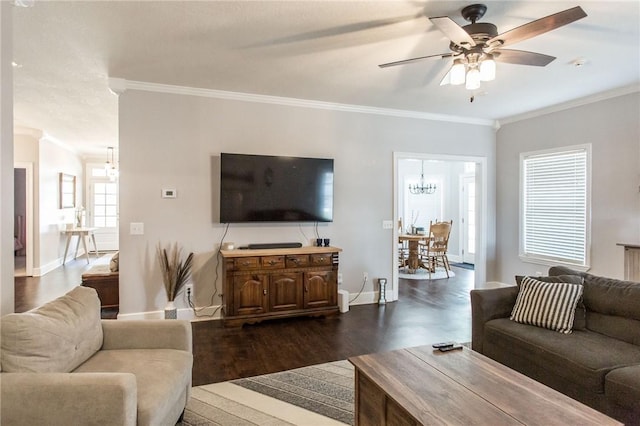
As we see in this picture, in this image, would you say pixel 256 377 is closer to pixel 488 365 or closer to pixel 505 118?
pixel 488 365

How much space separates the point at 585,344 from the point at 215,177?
3850 millimetres

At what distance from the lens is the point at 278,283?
4156 millimetres

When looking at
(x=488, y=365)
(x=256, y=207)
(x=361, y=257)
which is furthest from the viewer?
(x=361, y=257)

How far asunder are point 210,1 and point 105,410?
95.9 inches

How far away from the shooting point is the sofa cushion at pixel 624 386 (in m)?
1.85

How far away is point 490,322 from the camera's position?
9.32 ft

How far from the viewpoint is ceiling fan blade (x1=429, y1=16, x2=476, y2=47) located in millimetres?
2031

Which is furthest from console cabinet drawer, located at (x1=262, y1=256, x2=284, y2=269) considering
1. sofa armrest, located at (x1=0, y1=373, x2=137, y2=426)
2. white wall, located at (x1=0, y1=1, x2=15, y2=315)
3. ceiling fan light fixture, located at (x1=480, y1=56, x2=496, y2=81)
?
ceiling fan light fixture, located at (x1=480, y1=56, x2=496, y2=81)

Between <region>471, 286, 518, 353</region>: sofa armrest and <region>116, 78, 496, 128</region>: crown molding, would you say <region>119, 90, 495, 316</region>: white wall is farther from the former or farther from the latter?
<region>471, 286, 518, 353</region>: sofa armrest

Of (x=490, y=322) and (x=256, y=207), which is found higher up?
(x=256, y=207)

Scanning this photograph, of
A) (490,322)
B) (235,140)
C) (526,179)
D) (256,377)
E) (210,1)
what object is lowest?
(256,377)

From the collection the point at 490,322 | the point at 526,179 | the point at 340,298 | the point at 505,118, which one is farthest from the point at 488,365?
the point at 505,118

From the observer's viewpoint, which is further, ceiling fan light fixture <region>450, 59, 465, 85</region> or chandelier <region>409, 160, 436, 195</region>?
chandelier <region>409, 160, 436, 195</region>

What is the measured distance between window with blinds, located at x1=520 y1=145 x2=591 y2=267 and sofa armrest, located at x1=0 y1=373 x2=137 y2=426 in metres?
5.32
